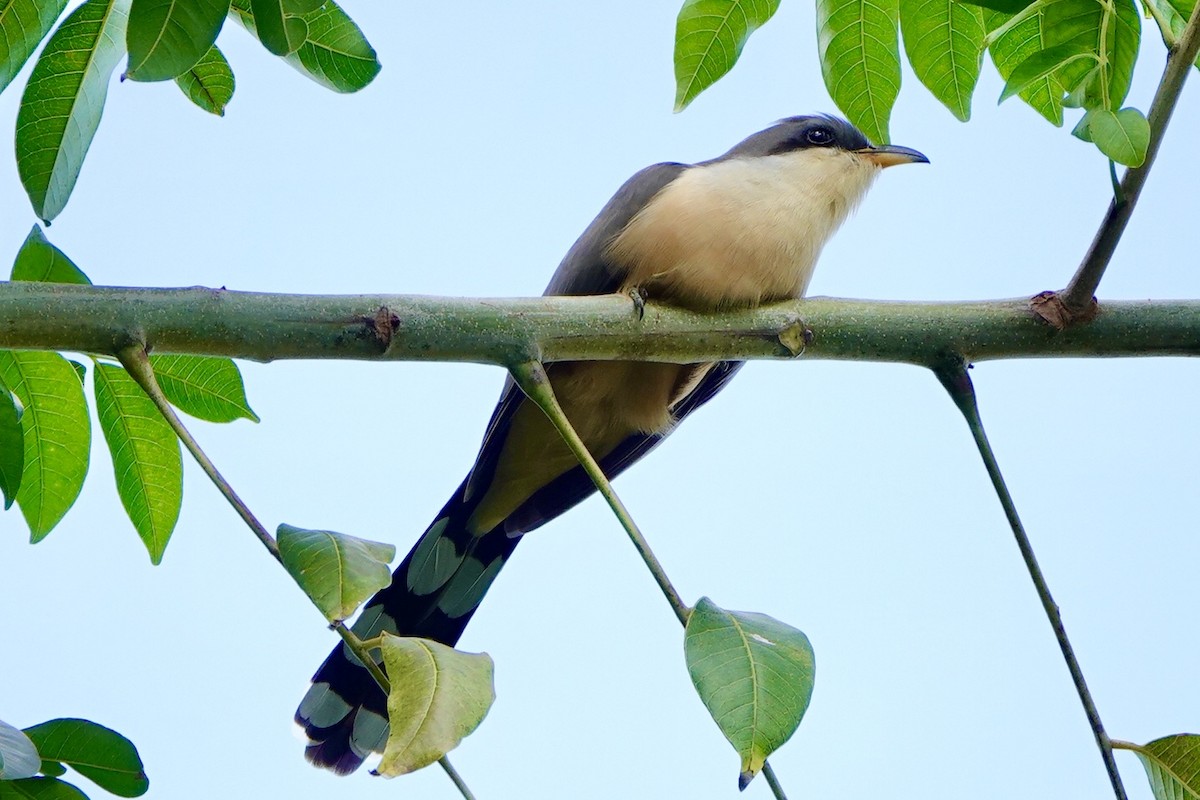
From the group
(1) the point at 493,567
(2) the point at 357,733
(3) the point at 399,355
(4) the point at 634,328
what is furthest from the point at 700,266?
(2) the point at 357,733

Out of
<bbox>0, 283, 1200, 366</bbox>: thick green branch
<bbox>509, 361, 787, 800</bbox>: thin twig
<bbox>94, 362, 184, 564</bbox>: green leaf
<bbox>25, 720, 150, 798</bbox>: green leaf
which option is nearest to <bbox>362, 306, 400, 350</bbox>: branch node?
<bbox>0, 283, 1200, 366</bbox>: thick green branch

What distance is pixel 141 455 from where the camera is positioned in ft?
8.04

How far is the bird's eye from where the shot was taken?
3.84 metres

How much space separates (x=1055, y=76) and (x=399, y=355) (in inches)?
54.8

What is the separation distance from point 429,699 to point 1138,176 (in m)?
1.17

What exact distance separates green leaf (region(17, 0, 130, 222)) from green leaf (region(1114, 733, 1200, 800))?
190 centimetres

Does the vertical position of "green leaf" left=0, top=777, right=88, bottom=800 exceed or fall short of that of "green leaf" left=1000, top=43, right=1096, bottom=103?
it falls short

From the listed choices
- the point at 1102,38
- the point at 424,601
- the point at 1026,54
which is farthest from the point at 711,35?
the point at 424,601

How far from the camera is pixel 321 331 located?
1805mm

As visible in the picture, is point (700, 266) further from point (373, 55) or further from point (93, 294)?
point (93, 294)

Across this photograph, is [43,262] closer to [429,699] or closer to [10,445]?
A: [10,445]

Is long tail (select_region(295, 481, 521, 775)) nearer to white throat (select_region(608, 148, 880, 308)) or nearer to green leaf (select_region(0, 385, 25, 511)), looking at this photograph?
white throat (select_region(608, 148, 880, 308))

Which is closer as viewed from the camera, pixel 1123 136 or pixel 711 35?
pixel 1123 136

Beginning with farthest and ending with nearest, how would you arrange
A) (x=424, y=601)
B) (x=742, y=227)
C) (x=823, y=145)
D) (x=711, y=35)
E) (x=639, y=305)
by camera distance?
(x=823, y=145)
(x=424, y=601)
(x=742, y=227)
(x=711, y=35)
(x=639, y=305)
